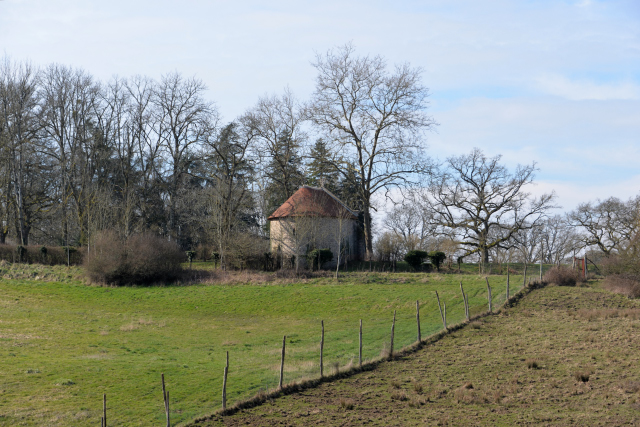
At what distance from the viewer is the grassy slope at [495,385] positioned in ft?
37.8

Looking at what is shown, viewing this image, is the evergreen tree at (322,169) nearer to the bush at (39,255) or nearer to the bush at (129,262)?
the bush at (129,262)

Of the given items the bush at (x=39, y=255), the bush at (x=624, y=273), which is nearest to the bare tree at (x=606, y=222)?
the bush at (x=624, y=273)

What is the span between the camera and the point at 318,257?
40.2 metres

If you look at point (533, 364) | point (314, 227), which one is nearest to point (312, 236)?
point (314, 227)

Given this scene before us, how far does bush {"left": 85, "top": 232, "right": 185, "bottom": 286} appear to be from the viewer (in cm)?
3662

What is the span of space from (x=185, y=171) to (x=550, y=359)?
4759 centimetres

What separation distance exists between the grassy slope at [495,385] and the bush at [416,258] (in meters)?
17.9

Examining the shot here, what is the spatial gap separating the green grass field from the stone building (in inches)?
A: 235

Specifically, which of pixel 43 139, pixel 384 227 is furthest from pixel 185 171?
pixel 384 227

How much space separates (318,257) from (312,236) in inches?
80.9

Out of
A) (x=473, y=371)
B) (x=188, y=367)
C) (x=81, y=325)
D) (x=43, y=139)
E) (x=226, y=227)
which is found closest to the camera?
(x=473, y=371)

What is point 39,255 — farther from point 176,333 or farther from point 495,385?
point 495,385

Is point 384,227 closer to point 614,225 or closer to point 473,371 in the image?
point 614,225

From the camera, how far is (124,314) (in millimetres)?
28109
